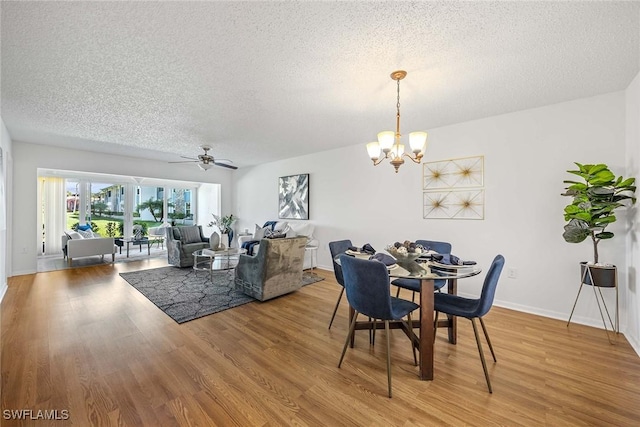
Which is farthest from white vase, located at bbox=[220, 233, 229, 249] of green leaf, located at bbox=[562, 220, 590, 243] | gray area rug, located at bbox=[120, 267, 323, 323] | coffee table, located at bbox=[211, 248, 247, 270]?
green leaf, located at bbox=[562, 220, 590, 243]

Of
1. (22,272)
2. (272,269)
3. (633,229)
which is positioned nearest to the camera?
(633,229)

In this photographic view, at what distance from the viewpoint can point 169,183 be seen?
327 inches

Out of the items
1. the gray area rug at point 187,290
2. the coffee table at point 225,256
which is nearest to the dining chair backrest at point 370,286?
the gray area rug at point 187,290

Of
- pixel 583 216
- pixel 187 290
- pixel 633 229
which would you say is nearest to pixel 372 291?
pixel 583 216

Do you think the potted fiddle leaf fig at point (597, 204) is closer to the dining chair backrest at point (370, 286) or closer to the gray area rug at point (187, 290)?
A: the dining chair backrest at point (370, 286)

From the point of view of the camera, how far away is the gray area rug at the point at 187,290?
3.15 metres

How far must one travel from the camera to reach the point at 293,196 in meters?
6.07

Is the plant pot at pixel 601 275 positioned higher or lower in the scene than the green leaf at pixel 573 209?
lower

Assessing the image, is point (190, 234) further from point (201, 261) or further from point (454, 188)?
point (454, 188)

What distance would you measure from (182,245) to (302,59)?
4747mm

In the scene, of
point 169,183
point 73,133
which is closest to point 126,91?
point 73,133

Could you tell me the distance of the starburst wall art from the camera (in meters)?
3.53

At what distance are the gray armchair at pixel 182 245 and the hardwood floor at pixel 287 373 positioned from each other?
2303mm

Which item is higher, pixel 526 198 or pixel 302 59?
pixel 302 59
